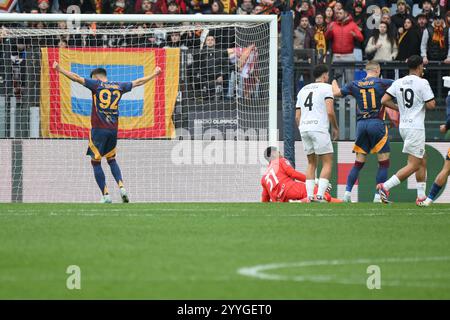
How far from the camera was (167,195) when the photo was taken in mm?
19375

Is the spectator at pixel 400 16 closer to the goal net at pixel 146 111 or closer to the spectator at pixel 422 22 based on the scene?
the spectator at pixel 422 22

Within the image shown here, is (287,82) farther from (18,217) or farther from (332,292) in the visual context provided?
(332,292)

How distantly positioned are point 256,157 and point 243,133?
0.49 metres

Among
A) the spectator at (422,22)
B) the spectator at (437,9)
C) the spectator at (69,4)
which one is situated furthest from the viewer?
the spectator at (437,9)

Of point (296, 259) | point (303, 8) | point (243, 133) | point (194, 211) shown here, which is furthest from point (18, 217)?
point (303, 8)

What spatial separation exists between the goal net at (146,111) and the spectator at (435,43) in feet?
13.0

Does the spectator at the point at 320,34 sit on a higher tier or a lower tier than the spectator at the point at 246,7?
lower

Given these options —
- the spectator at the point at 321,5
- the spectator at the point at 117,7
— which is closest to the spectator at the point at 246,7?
the spectator at the point at 321,5

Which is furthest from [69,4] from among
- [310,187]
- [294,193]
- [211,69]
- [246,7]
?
[310,187]

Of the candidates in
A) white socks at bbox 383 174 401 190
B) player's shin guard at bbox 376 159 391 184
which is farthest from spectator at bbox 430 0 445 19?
white socks at bbox 383 174 401 190

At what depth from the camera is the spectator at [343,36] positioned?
802 inches

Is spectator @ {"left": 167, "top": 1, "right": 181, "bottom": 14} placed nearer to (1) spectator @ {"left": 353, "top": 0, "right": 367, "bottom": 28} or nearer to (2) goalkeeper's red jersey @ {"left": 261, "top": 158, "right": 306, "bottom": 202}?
(1) spectator @ {"left": 353, "top": 0, "right": 367, "bottom": 28}

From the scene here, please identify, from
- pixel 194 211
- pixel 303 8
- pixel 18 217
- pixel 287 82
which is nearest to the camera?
pixel 18 217

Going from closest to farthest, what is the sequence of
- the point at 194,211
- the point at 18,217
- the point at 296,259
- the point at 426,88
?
1. the point at 296,259
2. the point at 18,217
3. the point at 194,211
4. the point at 426,88
